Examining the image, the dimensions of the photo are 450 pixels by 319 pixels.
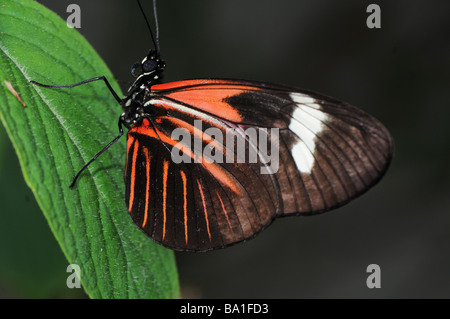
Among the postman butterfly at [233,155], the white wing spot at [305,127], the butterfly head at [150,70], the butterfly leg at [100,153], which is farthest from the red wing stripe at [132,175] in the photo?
the white wing spot at [305,127]

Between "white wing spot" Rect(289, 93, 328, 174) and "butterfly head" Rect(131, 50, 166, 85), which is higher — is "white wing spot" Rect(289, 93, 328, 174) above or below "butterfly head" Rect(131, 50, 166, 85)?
below

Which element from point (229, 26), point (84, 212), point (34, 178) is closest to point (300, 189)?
point (84, 212)

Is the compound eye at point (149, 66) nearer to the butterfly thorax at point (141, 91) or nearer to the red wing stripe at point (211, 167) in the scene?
the butterfly thorax at point (141, 91)

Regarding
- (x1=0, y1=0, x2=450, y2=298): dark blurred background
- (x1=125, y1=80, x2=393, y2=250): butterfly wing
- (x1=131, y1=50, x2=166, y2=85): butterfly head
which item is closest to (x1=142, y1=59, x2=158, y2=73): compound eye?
(x1=131, y1=50, x2=166, y2=85): butterfly head

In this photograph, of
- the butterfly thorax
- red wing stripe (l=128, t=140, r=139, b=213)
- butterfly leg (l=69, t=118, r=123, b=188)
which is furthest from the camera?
the butterfly thorax

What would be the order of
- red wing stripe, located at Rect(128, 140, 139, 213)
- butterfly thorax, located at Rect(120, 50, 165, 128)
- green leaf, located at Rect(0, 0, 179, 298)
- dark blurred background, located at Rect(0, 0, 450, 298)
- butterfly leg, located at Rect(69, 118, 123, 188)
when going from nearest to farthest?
green leaf, located at Rect(0, 0, 179, 298) → butterfly leg, located at Rect(69, 118, 123, 188) → red wing stripe, located at Rect(128, 140, 139, 213) → butterfly thorax, located at Rect(120, 50, 165, 128) → dark blurred background, located at Rect(0, 0, 450, 298)

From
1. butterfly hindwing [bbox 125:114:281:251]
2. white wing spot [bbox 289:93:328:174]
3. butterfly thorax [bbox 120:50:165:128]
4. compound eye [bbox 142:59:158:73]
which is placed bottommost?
butterfly hindwing [bbox 125:114:281:251]

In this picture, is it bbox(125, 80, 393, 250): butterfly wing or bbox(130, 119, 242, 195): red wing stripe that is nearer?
bbox(125, 80, 393, 250): butterfly wing

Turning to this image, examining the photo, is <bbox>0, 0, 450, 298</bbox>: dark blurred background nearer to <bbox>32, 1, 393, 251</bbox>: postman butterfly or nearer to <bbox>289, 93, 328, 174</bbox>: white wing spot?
<bbox>32, 1, 393, 251</bbox>: postman butterfly
